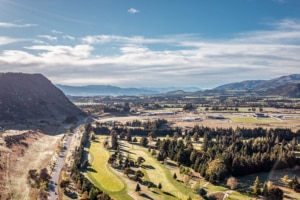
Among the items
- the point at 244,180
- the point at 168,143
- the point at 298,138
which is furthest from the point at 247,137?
the point at 244,180

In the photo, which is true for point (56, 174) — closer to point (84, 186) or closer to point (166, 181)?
point (84, 186)

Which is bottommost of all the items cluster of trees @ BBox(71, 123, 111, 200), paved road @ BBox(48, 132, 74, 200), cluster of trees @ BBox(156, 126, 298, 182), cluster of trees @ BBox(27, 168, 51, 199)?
paved road @ BBox(48, 132, 74, 200)

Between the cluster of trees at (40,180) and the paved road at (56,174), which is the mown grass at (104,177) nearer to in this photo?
the paved road at (56,174)

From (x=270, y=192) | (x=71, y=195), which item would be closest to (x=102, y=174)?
(x=71, y=195)

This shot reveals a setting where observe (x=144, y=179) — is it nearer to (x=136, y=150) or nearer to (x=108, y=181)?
(x=108, y=181)

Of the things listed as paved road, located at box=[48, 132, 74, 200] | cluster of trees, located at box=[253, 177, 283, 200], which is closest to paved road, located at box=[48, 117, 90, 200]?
paved road, located at box=[48, 132, 74, 200]

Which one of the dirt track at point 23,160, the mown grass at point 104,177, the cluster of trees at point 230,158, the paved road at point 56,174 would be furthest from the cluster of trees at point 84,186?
the cluster of trees at point 230,158

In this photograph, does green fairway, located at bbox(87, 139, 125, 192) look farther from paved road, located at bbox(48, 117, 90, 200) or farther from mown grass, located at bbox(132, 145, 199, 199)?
mown grass, located at bbox(132, 145, 199, 199)

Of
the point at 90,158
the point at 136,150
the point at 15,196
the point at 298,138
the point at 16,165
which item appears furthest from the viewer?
the point at 298,138

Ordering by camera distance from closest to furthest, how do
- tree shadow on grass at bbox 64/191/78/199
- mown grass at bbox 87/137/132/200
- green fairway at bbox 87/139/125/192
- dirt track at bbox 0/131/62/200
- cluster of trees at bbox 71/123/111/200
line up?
cluster of trees at bbox 71/123/111/200 < tree shadow on grass at bbox 64/191/78/199 < mown grass at bbox 87/137/132/200 < dirt track at bbox 0/131/62/200 < green fairway at bbox 87/139/125/192
